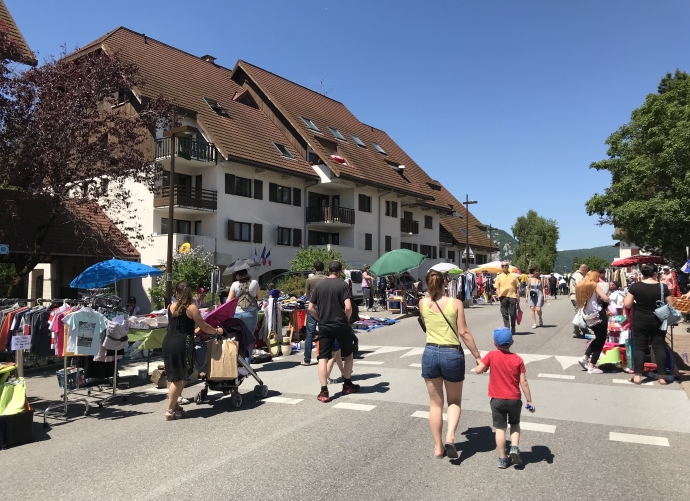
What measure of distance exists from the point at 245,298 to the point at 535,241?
81066 mm

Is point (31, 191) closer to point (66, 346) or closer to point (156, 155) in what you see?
point (66, 346)

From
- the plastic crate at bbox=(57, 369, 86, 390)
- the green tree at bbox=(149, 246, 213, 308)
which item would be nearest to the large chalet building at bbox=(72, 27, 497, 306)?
the green tree at bbox=(149, 246, 213, 308)

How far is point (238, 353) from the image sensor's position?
810cm

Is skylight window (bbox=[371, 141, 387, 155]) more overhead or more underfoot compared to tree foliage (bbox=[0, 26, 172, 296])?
more overhead

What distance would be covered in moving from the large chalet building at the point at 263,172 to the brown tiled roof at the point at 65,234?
4985 millimetres

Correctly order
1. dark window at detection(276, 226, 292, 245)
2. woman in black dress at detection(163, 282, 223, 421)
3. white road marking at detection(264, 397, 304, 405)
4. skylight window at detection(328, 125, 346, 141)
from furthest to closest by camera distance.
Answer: skylight window at detection(328, 125, 346, 141)
dark window at detection(276, 226, 292, 245)
white road marking at detection(264, 397, 304, 405)
woman in black dress at detection(163, 282, 223, 421)

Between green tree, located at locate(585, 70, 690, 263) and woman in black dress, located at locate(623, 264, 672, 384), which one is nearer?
woman in black dress, located at locate(623, 264, 672, 384)

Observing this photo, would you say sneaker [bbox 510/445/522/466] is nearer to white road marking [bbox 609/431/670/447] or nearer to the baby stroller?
white road marking [bbox 609/431/670/447]

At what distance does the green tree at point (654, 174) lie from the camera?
20938 mm

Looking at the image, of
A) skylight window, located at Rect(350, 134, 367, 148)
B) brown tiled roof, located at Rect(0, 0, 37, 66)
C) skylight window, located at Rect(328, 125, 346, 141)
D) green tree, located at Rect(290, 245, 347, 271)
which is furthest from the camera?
skylight window, located at Rect(350, 134, 367, 148)

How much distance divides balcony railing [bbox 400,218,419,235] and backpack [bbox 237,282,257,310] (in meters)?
36.5

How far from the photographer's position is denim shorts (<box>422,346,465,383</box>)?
5.34 meters

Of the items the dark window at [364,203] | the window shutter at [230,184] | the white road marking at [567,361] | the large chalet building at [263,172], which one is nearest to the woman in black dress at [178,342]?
the white road marking at [567,361]

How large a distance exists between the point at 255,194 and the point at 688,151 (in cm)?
2161
